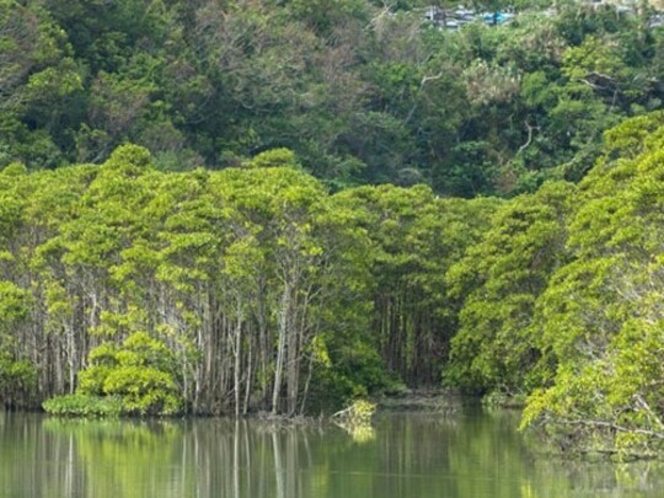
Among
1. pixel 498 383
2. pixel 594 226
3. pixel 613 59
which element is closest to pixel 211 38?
pixel 613 59

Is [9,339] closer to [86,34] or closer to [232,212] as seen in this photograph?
[232,212]

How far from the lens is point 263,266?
50.6m

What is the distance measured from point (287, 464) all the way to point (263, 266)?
11.1 meters

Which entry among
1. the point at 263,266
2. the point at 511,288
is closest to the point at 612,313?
the point at 263,266

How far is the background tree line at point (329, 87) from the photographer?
7531cm

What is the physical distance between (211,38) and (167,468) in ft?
167

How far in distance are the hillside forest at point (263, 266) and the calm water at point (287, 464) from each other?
1200mm

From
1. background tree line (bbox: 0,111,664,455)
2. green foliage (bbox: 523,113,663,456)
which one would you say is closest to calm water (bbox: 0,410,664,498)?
green foliage (bbox: 523,113,663,456)

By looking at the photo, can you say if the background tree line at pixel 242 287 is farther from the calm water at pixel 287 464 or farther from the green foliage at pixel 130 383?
the calm water at pixel 287 464

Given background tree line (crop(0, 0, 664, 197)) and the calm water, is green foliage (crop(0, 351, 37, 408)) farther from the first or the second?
background tree line (crop(0, 0, 664, 197))

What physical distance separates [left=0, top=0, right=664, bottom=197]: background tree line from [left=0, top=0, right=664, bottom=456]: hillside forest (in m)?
0.23

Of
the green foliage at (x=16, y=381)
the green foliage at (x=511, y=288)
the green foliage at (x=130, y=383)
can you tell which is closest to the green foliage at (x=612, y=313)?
the green foliage at (x=511, y=288)

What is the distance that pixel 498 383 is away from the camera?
5691 centimetres

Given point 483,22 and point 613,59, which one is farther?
point 483,22
